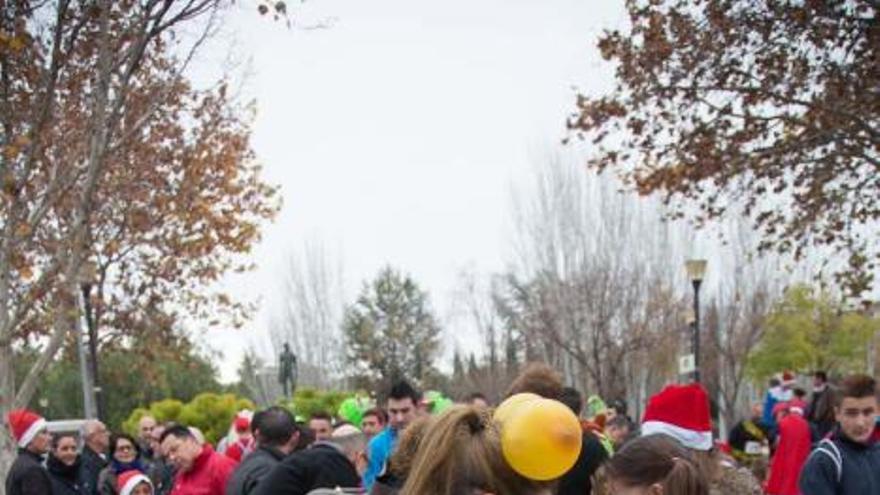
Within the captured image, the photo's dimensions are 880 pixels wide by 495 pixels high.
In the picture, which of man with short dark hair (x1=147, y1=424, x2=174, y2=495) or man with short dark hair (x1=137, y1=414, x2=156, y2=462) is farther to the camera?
man with short dark hair (x1=137, y1=414, x2=156, y2=462)

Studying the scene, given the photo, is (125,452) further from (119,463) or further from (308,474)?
(308,474)

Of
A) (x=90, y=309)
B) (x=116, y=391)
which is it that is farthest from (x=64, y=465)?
(x=116, y=391)

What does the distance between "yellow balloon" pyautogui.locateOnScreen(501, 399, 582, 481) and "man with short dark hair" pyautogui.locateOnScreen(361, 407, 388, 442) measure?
8.45m

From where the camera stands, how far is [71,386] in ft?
195

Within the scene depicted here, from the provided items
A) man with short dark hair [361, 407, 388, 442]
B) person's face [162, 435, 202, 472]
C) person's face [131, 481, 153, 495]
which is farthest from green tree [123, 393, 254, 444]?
person's face [162, 435, 202, 472]

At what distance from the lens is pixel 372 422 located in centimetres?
1122

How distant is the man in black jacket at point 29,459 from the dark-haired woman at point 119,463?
183cm

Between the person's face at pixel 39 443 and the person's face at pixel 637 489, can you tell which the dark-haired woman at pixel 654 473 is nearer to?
the person's face at pixel 637 489

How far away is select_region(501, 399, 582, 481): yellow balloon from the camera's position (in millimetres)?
2625

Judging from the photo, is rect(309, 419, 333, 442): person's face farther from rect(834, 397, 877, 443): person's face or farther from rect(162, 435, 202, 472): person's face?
rect(834, 397, 877, 443): person's face

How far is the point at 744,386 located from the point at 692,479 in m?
52.8

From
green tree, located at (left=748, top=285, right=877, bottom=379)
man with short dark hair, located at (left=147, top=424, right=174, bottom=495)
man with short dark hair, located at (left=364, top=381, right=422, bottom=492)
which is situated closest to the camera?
man with short dark hair, located at (left=364, top=381, right=422, bottom=492)

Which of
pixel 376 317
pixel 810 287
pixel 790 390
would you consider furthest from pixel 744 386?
pixel 790 390

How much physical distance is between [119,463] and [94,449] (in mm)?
340
